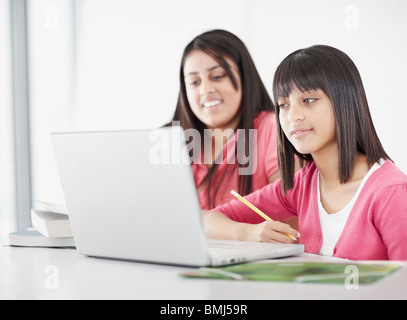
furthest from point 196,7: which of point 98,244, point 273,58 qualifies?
point 98,244

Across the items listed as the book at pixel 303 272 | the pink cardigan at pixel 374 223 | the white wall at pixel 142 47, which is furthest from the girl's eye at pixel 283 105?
the white wall at pixel 142 47

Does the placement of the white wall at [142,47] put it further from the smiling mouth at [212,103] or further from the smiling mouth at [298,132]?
the smiling mouth at [298,132]

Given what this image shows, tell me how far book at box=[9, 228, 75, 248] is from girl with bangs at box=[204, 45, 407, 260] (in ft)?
1.23

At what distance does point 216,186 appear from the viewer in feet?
6.95

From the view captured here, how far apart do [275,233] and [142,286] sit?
494mm

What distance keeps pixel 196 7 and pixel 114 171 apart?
2489 millimetres

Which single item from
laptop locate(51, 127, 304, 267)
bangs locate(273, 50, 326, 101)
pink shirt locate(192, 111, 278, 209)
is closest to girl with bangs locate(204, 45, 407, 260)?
bangs locate(273, 50, 326, 101)

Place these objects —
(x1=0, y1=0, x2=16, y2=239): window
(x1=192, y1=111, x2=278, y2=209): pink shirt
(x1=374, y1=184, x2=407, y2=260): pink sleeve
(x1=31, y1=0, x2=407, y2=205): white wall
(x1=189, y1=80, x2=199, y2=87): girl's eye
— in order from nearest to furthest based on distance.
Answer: (x1=374, y1=184, x2=407, y2=260): pink sleeve → (x1=192, y1=111, x2=278, y2=209): pink shirt → (x1=189, y1=80, x2=199, y2=87): girl's eye → (x1=31, y1=0, x2=407, y2=205): white wall → (x1=0, y1=0, x2=16, y2=239): window

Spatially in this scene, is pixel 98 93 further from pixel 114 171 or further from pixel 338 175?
pixel 114 171

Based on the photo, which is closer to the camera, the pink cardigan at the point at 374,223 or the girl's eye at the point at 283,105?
the pink cardigan at the point at 374,223

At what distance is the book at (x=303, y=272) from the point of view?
2.54ft

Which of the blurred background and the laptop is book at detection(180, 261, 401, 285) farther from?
the blurred background

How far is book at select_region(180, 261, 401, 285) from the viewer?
0.77m

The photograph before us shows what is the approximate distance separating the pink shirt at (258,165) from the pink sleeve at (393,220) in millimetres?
843
